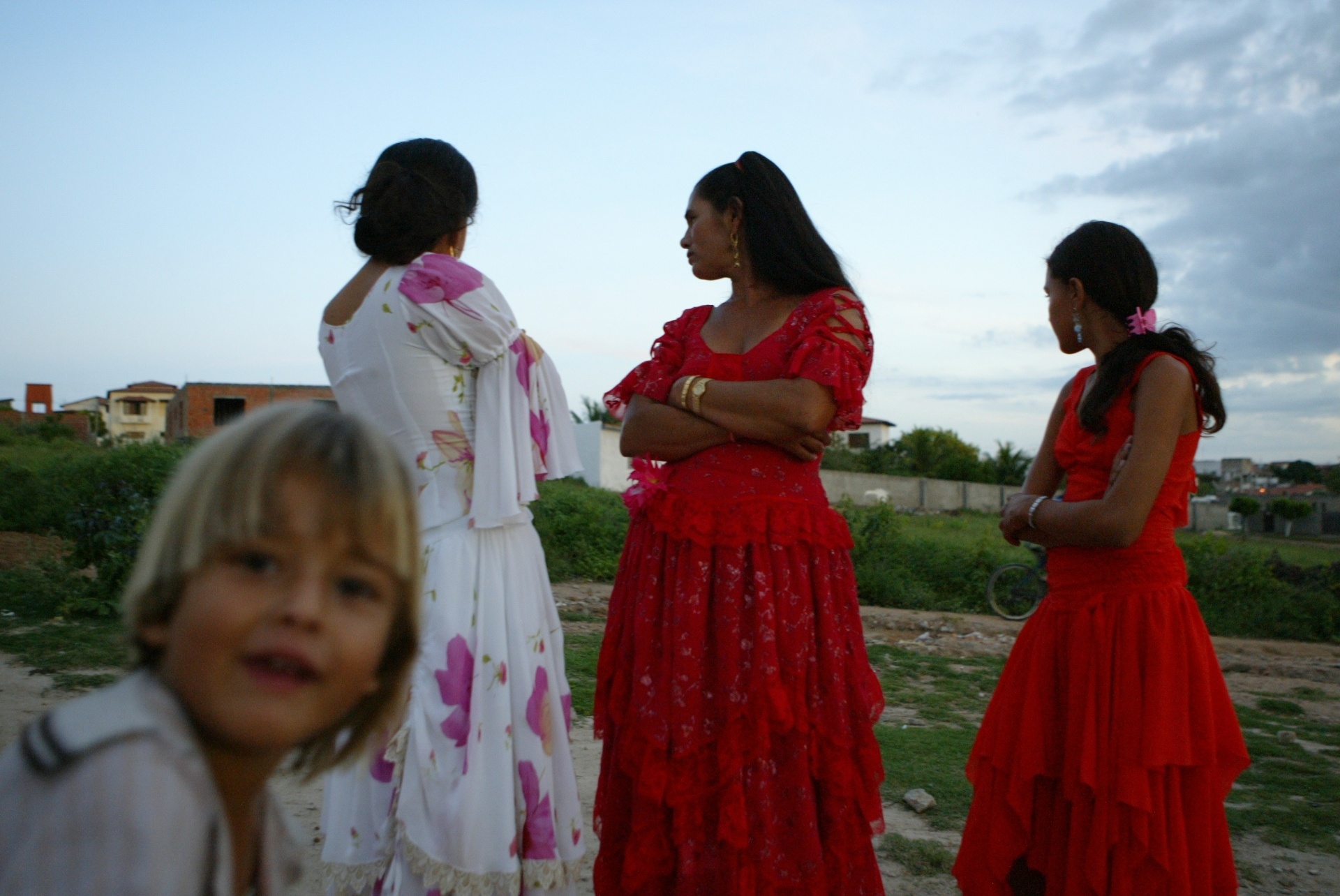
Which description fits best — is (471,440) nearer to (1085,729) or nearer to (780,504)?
(780,504)

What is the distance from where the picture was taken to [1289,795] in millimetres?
4582

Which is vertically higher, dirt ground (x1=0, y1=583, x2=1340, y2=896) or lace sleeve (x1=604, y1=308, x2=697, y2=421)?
lace sleeve (x1=604, y1=308, x2=697, y2=421)

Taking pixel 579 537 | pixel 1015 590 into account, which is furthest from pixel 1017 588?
pixel 579 537

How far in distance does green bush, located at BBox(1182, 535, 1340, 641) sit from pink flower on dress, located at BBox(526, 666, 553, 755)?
10942 mm

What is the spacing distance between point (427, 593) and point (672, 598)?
0.64m

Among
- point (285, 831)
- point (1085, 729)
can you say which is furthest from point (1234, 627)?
point (285, 831)

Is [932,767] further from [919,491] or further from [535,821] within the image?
[919,491]

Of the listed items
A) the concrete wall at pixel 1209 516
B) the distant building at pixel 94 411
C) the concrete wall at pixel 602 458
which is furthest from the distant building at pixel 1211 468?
the distant building at pixel 94 411

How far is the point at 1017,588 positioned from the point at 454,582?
9.71 meters

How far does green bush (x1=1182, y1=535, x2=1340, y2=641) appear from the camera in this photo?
11.4m

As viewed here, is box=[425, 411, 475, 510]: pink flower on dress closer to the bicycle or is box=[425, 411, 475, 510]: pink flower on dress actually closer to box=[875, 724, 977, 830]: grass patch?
box=[875, 724, 977, 830]: grass patch

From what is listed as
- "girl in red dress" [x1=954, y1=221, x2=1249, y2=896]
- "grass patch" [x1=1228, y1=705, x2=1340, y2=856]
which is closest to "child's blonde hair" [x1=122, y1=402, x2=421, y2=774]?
"girl in red dress" [x1=954, y1=221, x2=1249, y2=896]

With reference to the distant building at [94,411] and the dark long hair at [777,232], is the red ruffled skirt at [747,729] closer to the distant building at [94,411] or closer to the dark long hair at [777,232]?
the dark long hair at [777,232]

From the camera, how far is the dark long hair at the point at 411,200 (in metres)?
2.41
